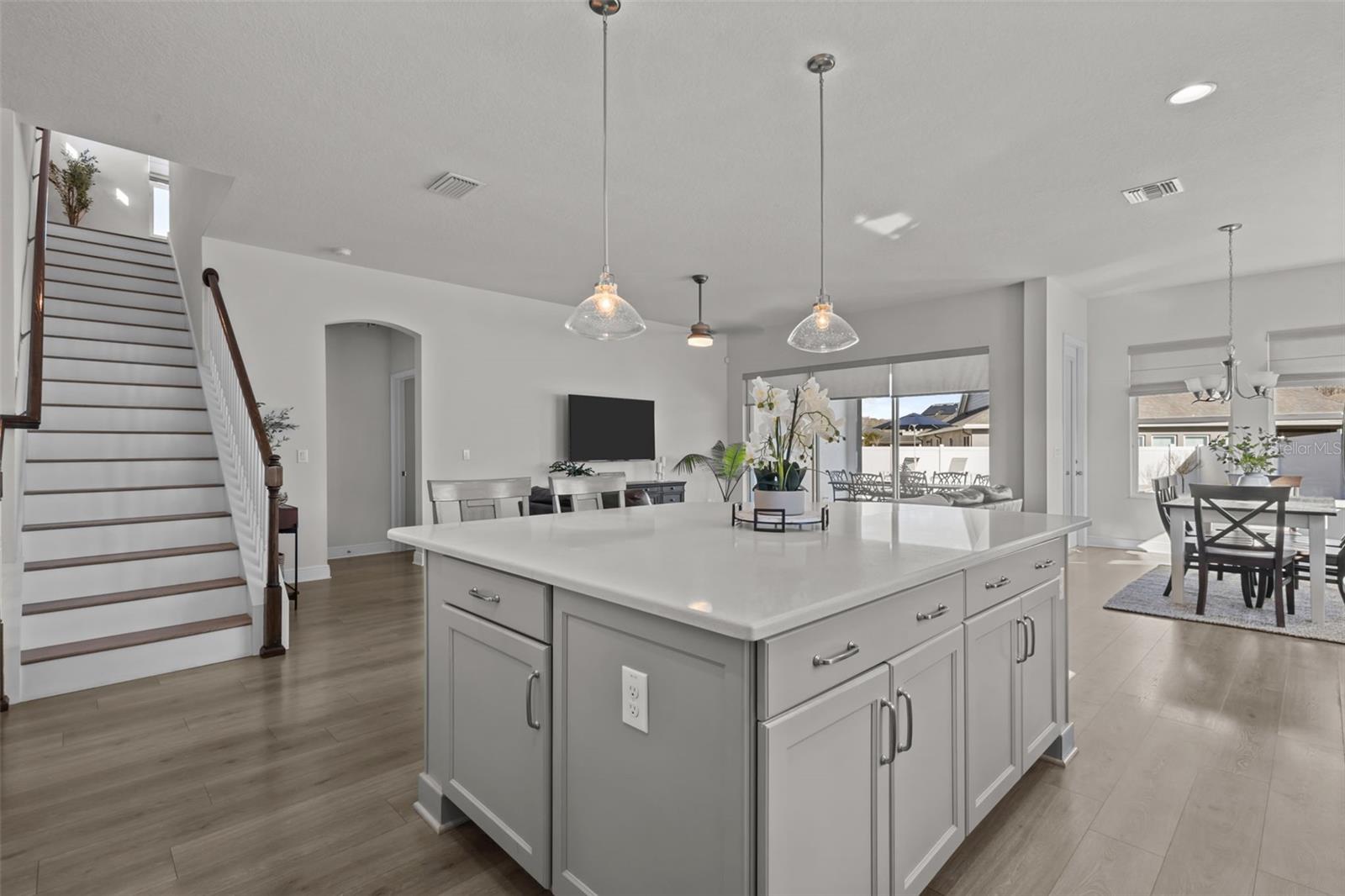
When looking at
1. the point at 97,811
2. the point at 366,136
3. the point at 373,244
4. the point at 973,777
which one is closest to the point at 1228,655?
the point at 973,777

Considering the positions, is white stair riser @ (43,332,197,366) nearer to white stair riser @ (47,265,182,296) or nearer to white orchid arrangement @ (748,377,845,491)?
white stair riser @ (47,265,182,296)

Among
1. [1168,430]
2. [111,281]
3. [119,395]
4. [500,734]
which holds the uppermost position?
[111,281]

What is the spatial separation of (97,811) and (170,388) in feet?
12.0

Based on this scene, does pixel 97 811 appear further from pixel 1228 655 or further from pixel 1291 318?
pixel 1291 318

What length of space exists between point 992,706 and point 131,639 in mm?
3891

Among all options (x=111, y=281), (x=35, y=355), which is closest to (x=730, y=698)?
(x=35, y=355)

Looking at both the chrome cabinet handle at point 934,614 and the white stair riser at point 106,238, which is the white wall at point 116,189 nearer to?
the white stair riser at point 106,238

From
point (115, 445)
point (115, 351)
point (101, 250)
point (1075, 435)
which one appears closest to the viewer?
point (115, 445)

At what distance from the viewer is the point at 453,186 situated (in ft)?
12.6

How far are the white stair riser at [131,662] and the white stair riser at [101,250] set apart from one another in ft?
15.4

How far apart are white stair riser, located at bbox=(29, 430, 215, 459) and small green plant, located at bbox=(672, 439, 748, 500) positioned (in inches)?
203

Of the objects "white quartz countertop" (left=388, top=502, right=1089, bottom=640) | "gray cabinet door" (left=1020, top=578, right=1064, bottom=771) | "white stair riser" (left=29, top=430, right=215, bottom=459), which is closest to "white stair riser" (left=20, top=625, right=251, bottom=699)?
"white stair riser" (left=29, top=430, right=215, bottom=459)

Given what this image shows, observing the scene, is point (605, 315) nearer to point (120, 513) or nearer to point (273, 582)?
point (273, 582)

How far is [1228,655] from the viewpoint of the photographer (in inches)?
136
